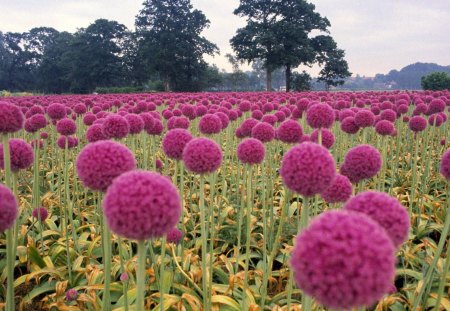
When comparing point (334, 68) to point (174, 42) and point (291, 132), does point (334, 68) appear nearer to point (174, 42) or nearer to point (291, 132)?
point (174, 42)

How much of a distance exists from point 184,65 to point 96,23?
2491 centimetres

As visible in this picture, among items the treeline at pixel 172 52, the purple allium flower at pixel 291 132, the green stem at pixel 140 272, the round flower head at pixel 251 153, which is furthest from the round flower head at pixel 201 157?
the treeline at pixel 172 52

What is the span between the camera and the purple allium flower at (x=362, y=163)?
3445 mm

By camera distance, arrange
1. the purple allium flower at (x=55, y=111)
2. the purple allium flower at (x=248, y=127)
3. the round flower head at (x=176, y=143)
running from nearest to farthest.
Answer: the round flower head at (x=176, y=143)
the purple allium flower at (x=248, y=127)
the purple allium flower at (x=55, y=111)

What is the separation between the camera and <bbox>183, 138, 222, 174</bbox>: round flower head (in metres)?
3.23

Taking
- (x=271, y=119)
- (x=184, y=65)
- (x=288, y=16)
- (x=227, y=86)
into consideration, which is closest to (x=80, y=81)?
(x=184, y=65)

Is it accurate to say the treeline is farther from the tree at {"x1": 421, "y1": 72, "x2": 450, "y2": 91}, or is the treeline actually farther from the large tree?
the tree at {"x1": 421, "y1": 72, "x2": 450, "y2": 91}

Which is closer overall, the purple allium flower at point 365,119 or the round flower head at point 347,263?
the round flower head at point 347,263

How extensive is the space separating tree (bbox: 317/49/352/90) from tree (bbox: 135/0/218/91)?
25.4 meters

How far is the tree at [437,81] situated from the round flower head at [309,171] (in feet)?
139

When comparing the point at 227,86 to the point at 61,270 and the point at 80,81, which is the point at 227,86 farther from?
the point at 61,270

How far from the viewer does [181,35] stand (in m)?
77.0

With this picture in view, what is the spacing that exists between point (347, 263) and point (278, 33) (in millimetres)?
67536

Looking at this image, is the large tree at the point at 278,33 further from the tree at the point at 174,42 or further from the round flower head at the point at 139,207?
the round flower head at the point at 139,207
